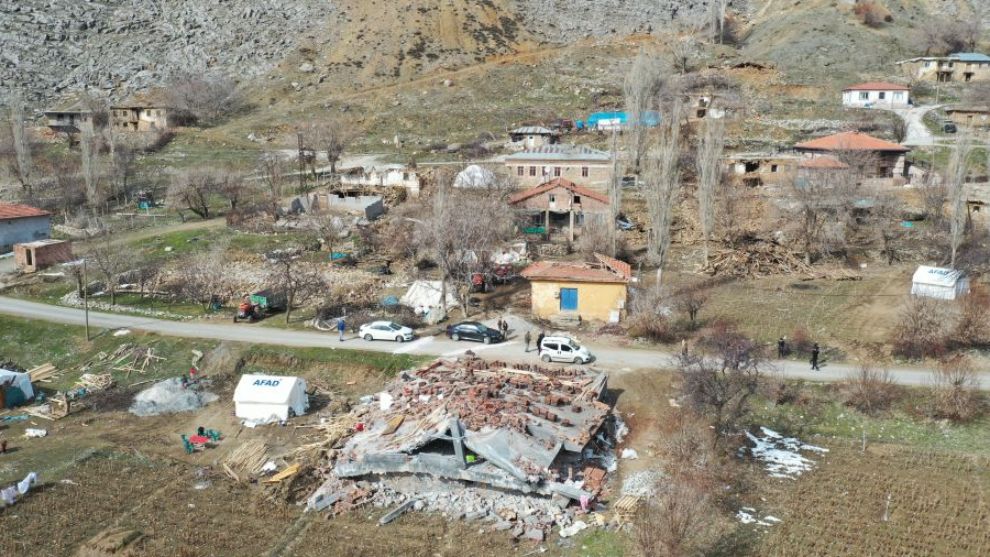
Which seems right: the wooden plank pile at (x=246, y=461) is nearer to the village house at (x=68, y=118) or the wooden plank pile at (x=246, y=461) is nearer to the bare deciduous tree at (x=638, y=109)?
the bare deciduous tree at (x=638, y=109)

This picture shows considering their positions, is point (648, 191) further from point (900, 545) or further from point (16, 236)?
point (16, 236)

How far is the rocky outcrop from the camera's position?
319 ft

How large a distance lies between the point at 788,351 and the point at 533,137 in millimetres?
42678

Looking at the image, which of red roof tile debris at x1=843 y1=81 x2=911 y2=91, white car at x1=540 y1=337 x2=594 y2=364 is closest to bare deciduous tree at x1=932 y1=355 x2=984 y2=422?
white car at x1=540 y1=337 x2=594 y2=364

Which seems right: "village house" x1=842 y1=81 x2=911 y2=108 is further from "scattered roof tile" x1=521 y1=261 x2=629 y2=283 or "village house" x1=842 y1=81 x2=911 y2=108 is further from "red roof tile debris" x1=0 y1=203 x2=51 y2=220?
"red roof tile debris" x1=0 y1=203 x2=51 y2=220

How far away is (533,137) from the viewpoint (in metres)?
69.5

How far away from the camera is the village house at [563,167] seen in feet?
189

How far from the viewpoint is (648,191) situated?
40.4 metres

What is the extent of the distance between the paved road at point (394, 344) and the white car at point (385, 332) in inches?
12.3

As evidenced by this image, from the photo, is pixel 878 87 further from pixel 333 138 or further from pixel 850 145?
pixel 333 138

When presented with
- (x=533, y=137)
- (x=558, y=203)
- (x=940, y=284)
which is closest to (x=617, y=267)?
(x=940, y=284)

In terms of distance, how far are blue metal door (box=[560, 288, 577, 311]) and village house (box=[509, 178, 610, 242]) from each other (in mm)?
15263

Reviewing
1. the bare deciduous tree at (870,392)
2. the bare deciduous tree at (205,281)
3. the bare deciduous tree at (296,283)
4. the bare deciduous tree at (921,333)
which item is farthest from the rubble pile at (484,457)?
the bare deciduous tree at (205,281)

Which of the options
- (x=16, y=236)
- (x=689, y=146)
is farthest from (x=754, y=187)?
(x=16, y=236)
